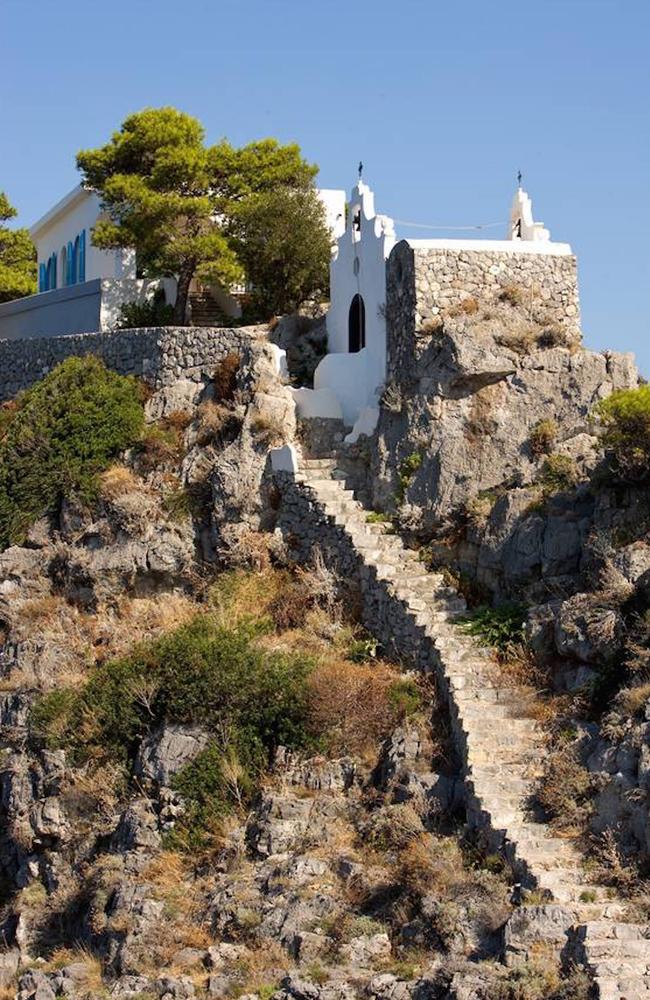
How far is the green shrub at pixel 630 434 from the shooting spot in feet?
76.2

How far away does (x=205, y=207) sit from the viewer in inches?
1326

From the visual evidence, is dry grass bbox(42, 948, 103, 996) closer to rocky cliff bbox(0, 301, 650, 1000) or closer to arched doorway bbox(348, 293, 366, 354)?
rocky cliff bbox(0, 301, 650, 1000)

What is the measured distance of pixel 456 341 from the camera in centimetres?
2645

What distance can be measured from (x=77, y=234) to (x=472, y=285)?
1456cm

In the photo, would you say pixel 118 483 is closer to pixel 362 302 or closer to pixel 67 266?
pixel 362 302

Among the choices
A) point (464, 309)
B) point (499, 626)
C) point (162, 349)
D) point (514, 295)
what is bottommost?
point (499, 626)

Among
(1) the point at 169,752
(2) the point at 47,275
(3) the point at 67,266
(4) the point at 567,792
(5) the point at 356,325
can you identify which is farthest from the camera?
(2) the point at 47,275

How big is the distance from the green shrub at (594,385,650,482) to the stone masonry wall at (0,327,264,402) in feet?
26.8

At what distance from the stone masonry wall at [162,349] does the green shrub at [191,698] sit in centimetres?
602

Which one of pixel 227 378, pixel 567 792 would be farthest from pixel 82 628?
pixel 567 792

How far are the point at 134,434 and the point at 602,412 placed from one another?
9569 mm

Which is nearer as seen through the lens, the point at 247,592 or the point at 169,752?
the point at 169,752

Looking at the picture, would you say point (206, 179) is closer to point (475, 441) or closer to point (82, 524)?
point (82, 524)

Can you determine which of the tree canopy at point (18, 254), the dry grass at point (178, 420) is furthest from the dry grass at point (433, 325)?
the tree canopy at point (18, 254)
